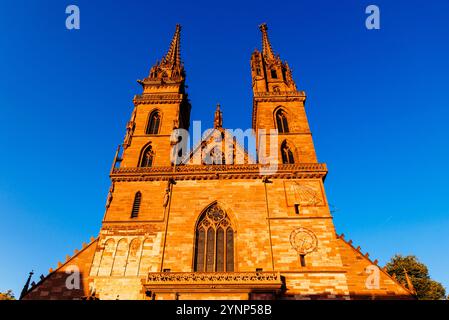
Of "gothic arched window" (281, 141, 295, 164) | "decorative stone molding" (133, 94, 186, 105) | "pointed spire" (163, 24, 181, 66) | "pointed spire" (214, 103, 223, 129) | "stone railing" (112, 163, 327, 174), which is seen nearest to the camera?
"stone railing" (112, 163, 327, 174)

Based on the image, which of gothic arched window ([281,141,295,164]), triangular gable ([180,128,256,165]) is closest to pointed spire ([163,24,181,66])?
triangular gable ([180,128,256,165])

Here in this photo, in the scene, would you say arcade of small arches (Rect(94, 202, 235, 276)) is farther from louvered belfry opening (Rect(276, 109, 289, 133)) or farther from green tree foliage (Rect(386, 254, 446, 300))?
green tree foliage (Rect(386, 254, 446, 300))

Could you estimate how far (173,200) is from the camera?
18.6m

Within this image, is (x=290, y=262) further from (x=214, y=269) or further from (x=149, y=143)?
(x=149, y=143)

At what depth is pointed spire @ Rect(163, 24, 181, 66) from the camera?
31237 millimetres

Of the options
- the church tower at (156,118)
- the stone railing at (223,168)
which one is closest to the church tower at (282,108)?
the stone railing at (223,168)

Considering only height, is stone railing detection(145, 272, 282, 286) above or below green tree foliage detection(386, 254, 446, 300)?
below

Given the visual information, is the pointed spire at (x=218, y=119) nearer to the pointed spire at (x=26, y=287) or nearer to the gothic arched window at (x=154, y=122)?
the gothic arched window at (x=154, y=122)

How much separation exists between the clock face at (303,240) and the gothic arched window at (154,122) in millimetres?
13195

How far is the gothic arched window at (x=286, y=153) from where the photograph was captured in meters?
21.2

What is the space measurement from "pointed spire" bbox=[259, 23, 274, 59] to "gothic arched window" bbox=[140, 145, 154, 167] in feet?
55.7

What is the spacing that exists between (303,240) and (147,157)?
12.3 meters
